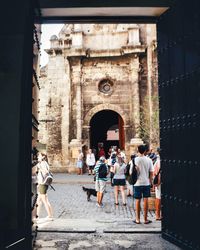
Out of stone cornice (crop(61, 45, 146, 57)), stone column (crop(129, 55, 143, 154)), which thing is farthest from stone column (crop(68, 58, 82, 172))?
stone column (crop(129, 55, 143, 154))

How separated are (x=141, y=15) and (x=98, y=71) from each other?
1647 centimetres

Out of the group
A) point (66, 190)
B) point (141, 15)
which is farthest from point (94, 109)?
point (141, 15)

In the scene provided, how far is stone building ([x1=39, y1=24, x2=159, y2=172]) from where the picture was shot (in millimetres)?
21875

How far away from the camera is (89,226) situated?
7.19 metres

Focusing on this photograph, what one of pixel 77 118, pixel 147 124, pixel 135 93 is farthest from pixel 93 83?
pixel 147 124

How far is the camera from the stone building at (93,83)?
21.9 meters

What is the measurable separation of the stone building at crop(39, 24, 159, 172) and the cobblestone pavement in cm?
1030

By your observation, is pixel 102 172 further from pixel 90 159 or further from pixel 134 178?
pixel 90 159

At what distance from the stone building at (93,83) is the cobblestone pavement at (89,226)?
33.8ft

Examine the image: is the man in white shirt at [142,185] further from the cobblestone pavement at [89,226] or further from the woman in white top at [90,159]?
the woman in white top at [90,159]

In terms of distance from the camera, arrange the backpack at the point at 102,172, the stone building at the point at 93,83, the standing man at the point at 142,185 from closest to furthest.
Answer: the standing man at the point at 142,185 → the backpack at the point at 102,172 → the stone building at the point at 93,83

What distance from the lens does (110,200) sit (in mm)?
11922

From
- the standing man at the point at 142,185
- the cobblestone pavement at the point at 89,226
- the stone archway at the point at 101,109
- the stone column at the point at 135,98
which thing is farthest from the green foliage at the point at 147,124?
the standing man at the point at 142,185

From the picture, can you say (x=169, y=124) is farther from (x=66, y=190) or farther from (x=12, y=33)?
(x=66, y=190)
